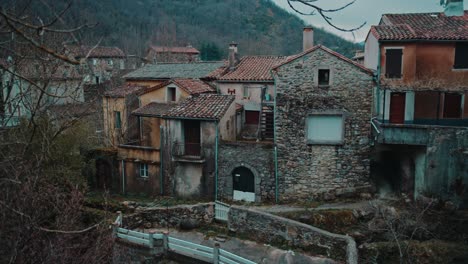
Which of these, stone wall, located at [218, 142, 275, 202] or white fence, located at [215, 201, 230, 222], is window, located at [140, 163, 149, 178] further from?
white fence, located at [215, 201, 230, 222]

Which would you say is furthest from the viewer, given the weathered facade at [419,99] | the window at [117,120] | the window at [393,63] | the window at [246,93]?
the window at [117,120]

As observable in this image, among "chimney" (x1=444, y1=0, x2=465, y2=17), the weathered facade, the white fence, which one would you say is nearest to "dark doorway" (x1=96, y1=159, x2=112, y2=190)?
the white fence

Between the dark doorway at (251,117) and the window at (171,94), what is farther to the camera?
the dark doorway at (251,117)

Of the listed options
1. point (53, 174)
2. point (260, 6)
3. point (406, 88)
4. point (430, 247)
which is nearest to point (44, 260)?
point (53, 174)

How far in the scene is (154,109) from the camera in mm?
22703

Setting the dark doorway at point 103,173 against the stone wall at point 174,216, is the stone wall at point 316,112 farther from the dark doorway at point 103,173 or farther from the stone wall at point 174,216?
the dark doorway at point 103,173

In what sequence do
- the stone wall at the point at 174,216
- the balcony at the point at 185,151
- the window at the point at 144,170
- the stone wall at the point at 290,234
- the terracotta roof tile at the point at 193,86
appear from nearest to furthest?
1. the stone wall at the point at 290,234
2. the stone wall at the point at 174,216
3. the balcony at the point at 185,151
4. the window at the point at 144,170
5. the terracotta roof tile at the point at 193,86

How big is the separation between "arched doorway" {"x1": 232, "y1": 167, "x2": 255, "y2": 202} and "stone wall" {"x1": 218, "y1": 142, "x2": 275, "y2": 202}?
0.18 meters

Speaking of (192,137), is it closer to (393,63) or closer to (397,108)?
(397,108)

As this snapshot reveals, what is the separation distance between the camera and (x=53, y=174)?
598 inches

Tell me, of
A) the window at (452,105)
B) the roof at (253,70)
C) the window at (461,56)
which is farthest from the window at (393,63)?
the roof at (253,70)

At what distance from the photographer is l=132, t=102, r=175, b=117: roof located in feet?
72.5

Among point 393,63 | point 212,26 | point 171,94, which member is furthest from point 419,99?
point 212,26

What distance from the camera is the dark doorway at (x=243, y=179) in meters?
19.2
